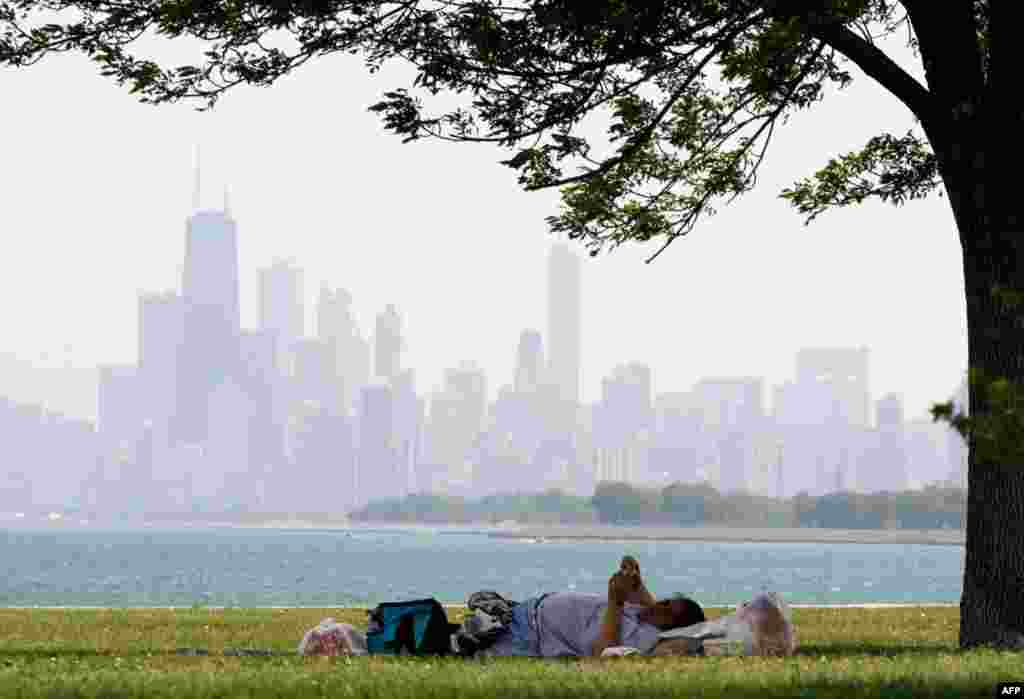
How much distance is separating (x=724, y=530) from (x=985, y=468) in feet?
573

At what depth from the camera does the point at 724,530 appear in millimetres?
187500

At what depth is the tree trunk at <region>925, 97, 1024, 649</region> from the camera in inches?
568

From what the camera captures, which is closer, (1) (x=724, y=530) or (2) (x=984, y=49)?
(2) (x=984, y=49)

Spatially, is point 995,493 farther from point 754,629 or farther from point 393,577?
point 393,577

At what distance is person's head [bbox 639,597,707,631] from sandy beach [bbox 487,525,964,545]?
158 meters

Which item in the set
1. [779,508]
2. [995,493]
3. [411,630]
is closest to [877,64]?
[995,493]

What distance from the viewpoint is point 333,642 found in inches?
529

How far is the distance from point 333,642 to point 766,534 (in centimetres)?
17242

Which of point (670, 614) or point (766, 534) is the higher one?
point (670, 614)

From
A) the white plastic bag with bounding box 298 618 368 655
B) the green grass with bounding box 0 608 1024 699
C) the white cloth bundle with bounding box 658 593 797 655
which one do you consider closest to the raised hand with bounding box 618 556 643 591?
the white cloth bundle with bounding box 658 593 797 655

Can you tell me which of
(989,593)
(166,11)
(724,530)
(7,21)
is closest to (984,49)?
(989,593)

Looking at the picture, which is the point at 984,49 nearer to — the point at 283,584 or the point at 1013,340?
the point at 1013,340

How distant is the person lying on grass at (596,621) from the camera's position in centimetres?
1319

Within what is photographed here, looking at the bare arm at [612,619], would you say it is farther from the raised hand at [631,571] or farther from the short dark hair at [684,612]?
the short dark hair at [684,612]
